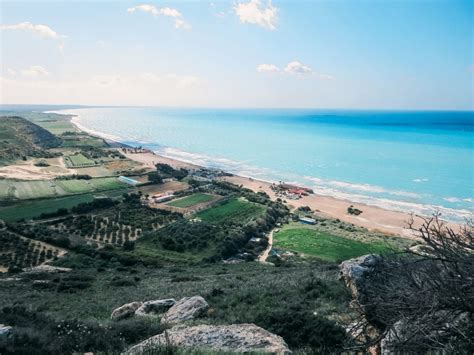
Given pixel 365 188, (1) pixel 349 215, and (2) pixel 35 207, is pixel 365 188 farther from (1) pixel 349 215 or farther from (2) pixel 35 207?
(2) pixel 35 207

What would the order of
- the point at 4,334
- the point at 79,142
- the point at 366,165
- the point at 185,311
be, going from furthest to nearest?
the point at 79,142
the point at 366,165
the point at 185,311
the point at 4,334

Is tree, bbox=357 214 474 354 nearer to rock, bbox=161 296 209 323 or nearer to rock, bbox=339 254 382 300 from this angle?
rock, bbox=339 254 382 300

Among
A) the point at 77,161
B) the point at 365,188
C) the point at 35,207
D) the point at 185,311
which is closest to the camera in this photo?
the point at 185,311

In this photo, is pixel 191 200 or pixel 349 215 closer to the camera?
pixel 349 215

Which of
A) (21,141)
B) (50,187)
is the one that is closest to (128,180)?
(50,187)

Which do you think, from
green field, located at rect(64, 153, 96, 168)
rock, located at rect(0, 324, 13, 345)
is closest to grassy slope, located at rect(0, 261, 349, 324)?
rock, located at rect(0, 324, 13, 345)

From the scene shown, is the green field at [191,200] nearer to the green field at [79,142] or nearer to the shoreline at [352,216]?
the shoreline at [352,216]

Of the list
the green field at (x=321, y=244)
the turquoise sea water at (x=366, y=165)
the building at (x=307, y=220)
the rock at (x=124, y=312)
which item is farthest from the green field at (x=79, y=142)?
the rock at (x=124, y=312)

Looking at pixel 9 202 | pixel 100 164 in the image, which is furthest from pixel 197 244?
pixel 100 164
